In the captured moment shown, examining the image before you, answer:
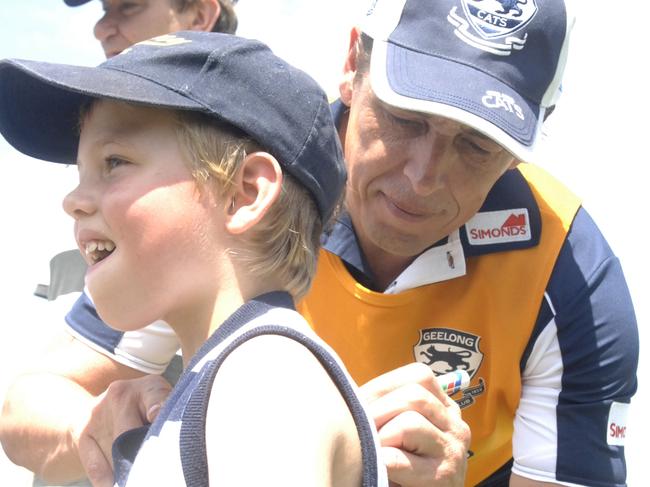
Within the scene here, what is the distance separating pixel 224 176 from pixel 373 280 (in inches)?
37.3

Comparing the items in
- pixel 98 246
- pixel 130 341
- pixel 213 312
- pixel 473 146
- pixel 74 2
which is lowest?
pixel 130 341

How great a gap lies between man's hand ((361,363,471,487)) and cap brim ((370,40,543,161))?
56 centimetres

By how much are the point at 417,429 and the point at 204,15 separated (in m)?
1.77

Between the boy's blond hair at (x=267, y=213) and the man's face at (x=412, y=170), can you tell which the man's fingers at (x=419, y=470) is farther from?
the man's face at (x=412, y=170)

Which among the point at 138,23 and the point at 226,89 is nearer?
the point at 226,89

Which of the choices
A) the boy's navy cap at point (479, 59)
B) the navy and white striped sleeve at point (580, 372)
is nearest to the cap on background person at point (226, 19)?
the boy's navy cap at point (479, 59)

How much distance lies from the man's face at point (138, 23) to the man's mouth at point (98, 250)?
156 cm

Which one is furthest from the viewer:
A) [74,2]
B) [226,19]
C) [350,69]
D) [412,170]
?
[74,2]

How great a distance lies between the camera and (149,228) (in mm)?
1405

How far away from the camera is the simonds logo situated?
2275 millimetres

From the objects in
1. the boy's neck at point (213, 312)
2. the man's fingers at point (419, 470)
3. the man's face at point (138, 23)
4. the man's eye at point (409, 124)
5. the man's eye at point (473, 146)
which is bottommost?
the man's fingers at point (419, 470)

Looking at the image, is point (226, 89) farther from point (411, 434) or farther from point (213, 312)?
point (411, 434)

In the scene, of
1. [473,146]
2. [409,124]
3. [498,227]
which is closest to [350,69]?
[409,124]

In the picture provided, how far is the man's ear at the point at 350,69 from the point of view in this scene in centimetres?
231
